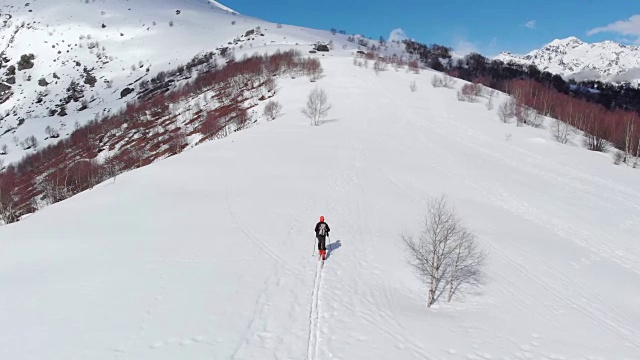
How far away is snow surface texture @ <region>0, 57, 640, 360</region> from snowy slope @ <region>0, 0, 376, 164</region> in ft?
359

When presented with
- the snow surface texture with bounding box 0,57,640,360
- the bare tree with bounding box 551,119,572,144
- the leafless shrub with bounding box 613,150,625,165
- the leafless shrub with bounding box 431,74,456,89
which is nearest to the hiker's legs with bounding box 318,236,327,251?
the snow surface texture with bounding box 0,57,640,360

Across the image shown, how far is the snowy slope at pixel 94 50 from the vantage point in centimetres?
12988

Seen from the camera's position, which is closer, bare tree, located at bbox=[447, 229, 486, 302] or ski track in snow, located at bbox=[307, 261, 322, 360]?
ski track in snow, located at bbox=[307, 261, 322, 360]

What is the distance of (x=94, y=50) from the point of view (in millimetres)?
171125

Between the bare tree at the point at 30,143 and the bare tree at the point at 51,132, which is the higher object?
the bare tree at the point at 51,132

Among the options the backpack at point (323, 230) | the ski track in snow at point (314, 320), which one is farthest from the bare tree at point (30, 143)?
the ski track in snow at point (314, 320)

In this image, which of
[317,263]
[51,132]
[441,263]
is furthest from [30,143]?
[441,263]

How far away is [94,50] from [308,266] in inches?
7747

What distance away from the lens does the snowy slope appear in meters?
130

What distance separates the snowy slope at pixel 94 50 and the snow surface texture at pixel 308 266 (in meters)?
110

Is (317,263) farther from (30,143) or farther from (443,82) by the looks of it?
(30,143)

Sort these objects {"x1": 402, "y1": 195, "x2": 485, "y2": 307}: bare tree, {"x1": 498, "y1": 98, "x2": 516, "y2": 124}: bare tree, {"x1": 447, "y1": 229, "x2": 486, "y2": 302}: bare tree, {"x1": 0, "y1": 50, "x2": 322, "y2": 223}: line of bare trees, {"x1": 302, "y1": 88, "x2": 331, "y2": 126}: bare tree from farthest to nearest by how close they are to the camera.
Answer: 1. {"x1": 0, "y1": 50, "x2": 322, "y2": 223}: line of bare trees
2. {"x1": 498, "y1": 98, "x2": 516, "y2": 124}: bare tree
3. {"x1": 302, "y1": 88, "x2": 331, "y2": 126}: bare tree
4. {"x1": 447, "y1": 229, "x2": 486, "y2": 302}: bare tree
5. {"x1": 402, "y1": 195, "x2": 485, "y2": 307}: bare tree

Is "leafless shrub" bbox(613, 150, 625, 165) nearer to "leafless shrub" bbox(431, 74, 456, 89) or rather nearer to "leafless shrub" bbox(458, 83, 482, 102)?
"leafless shrub" bbox(458, 83, 482, 102)

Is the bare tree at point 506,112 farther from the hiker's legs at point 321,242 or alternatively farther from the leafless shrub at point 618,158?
the hiker's legs at point 321,242
